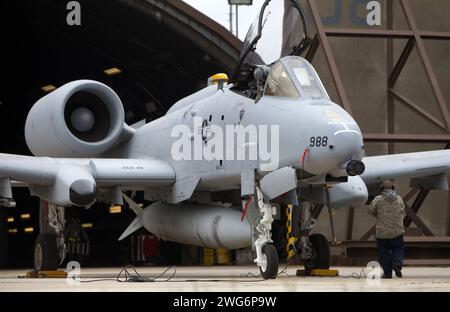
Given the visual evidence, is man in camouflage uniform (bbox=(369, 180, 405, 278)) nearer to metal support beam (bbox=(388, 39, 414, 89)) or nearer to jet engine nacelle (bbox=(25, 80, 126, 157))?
jet engine nacelle (bbox=(25, 80, 126, 157))

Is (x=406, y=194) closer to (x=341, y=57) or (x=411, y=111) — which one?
(x=411, y=111)

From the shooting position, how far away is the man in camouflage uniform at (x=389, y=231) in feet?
44.0

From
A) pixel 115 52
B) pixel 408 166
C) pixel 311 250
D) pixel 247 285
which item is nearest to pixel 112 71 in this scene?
pixel 115 52

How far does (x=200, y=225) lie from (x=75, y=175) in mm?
2178

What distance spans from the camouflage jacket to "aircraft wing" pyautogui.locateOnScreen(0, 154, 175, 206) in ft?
12.9

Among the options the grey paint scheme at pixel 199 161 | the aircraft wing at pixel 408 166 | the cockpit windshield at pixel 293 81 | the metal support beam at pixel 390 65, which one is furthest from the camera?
the metal support beam at pixel 390 65

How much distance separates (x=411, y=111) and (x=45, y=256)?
11260 millimetres

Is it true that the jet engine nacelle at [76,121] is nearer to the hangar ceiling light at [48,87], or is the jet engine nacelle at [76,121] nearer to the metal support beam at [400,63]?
the metal support beam at [400,63]

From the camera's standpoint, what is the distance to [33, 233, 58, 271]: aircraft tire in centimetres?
1563

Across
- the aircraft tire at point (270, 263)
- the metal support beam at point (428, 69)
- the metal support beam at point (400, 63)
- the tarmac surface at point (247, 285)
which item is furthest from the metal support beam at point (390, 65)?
the aircraft tire at point (270, 263)

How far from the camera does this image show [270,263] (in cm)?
1234

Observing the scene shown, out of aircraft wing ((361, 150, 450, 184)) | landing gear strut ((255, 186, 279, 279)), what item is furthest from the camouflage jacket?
aircraft wing ((361, 150, 450, 184))

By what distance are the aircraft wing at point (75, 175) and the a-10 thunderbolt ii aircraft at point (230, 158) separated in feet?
0.06

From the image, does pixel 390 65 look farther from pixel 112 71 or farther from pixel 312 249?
pixel 112 71
